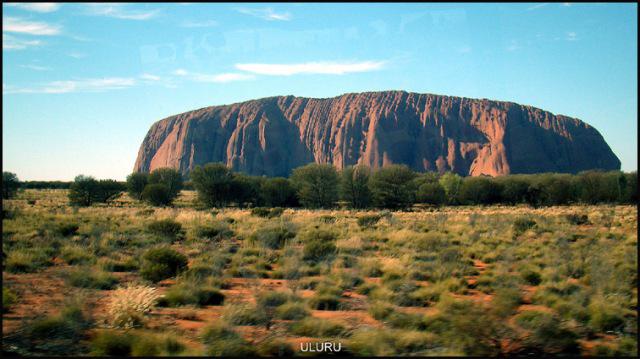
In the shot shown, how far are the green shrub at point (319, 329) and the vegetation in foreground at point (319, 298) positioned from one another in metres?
0.02

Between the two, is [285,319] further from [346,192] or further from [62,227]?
[346,192]

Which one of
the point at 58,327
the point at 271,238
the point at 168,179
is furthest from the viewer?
the point at 168,179

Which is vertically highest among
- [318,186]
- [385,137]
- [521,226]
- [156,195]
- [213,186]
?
[385,137]

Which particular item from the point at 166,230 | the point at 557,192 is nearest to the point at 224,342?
the point at 166,230

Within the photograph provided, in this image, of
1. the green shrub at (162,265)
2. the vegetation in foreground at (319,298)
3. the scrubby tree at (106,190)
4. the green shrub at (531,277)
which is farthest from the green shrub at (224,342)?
the scrubby tree at (106,190)

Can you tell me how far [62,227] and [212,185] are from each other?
104ft

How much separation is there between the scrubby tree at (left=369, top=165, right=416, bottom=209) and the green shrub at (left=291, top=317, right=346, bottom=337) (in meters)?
42.4

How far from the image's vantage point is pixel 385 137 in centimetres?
14025

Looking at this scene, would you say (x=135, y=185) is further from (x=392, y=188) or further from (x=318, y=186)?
(x=392, y=188)

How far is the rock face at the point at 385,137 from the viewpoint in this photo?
136 metres

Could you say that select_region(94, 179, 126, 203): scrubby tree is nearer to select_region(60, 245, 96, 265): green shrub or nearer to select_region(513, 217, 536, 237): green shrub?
select_region(60, 245, 96, 265): green shrub

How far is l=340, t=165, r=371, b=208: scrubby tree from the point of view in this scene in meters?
50.1

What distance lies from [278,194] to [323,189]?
6.29 metres

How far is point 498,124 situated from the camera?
14038 cm
